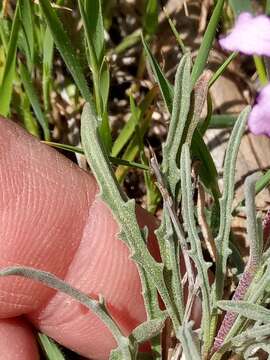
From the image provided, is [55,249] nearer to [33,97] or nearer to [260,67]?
[33,97]

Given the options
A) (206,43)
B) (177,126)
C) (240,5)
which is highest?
(240,5)

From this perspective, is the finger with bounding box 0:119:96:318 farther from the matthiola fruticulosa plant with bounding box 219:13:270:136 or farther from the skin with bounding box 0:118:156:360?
the matthiola fruticulosa plant with bounding box 219:13:270:136

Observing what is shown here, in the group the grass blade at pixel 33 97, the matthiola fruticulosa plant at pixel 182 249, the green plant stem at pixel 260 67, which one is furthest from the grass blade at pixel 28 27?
the green plant stem at pixel 260 67

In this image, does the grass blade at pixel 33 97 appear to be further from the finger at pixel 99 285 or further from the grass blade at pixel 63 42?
the finger at pixel 99 285

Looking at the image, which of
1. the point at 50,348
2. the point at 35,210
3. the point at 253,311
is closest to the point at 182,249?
the point at 253,311

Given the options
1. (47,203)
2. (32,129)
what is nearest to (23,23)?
(32,129)

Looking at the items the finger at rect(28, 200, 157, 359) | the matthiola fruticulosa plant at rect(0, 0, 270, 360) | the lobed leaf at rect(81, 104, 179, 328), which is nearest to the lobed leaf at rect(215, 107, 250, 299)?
the matthiola fruticulosa plant at rect(0, 0, 270, 360)
